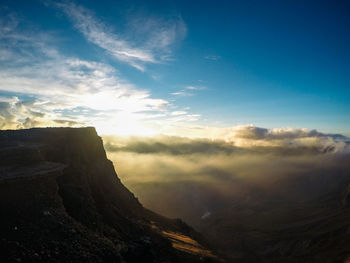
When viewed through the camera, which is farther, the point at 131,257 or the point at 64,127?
the point at 64,127

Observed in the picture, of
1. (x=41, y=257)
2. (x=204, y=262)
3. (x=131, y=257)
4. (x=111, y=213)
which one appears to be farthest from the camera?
(x=204, y=262)

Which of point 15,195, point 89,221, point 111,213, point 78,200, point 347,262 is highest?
point 15,195

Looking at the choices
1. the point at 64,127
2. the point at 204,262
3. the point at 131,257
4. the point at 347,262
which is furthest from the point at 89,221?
the point at 347,262

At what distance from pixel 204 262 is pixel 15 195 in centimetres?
8602

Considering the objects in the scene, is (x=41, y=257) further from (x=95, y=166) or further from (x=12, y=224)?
(x=95, y=166)

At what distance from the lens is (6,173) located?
43.2 metres

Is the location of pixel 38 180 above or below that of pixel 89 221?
above

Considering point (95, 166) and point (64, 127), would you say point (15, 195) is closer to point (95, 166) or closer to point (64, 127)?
point (64, 127)

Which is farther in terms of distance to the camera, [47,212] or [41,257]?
[47,212]

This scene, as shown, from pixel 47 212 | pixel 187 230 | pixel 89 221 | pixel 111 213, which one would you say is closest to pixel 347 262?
pixel 187 230

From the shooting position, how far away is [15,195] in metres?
38.3

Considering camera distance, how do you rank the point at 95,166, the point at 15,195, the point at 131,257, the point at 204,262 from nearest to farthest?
the point at 15,195
the point at 131,257
the point at 204,262
the point at 95,166

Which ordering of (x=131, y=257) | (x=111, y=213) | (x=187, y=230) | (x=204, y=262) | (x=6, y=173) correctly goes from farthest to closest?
(x=187, y=230) → (x=204, y=262) → (x=111, y=213) → (x=131, y=257) → (x=6, y=173)

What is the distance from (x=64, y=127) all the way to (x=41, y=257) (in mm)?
80027
